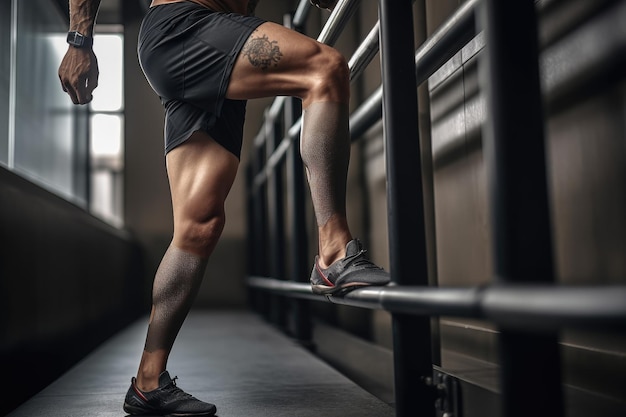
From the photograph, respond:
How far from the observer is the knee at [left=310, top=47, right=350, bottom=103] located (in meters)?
1.07

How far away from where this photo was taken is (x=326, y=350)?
2.78 meters

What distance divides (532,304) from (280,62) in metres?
0.70

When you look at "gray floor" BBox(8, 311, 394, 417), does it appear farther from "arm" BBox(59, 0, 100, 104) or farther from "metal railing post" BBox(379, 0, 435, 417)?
"arm" BBox(59, 0, 100, 104)

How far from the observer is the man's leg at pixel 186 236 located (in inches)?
47.5

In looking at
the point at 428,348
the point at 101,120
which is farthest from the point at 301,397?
the point at 101,120

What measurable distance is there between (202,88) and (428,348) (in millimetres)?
569

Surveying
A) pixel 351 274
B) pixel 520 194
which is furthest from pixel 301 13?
pixel 520 194

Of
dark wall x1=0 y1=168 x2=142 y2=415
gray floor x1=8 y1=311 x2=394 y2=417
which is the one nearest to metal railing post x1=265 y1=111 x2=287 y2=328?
gray floor x1=8 y1=311 x2=394 y2=417

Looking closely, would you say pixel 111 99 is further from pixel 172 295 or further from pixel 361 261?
pixel 361 261

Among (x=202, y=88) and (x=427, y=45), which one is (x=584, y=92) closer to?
(x=427, y=45)

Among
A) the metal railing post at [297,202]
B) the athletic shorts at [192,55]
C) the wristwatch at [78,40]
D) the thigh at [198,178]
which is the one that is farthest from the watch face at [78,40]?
the metal railing post at [297,202]

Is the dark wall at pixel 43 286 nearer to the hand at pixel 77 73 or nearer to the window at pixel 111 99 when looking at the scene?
the hand at pixel 77 73

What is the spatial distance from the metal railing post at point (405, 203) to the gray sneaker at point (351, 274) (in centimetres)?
6

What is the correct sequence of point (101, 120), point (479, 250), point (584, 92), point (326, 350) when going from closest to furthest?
point (584, 92)
point (479, 250)
point (326, 350)
point (101, 120)
